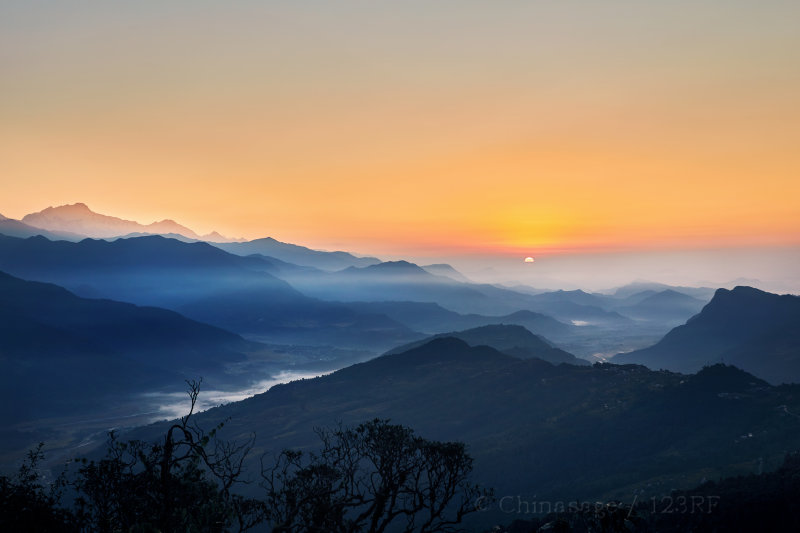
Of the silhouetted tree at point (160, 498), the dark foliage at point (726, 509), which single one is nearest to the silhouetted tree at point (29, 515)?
the silhouetted tree at point (160, 498)

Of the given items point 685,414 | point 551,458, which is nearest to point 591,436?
point 551,458

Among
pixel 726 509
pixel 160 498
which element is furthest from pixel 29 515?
pixel 726 509

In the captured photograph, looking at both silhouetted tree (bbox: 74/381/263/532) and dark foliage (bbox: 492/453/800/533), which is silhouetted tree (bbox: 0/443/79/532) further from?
dark foliage (bbox: 492/453/800/533)

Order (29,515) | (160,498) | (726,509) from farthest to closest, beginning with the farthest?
(726,509) < (160,498) < (29,515)

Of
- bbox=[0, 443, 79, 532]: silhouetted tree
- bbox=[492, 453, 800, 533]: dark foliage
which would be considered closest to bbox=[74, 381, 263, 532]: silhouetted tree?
bbox=[0, 443, 79, 532]: silhouetted tree

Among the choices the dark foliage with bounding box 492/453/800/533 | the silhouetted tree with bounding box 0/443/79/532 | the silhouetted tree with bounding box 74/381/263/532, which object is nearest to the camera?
the silhouetted tree with bounding box 74/381/263/532

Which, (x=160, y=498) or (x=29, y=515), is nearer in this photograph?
(x=29, y=515)

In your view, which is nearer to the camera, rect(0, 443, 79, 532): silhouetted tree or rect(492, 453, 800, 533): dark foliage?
rect(0, 443, 79, 532): silhouetted tree

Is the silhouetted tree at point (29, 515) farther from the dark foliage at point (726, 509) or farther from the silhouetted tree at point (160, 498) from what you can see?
the dark foliage at point (726, 509)

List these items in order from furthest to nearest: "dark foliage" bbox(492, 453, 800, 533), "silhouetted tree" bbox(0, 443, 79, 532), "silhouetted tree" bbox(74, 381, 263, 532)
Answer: "dark foliage" bbox(492, 453, 800, 533), "silhouetted tree" bbox(0, 443, 79, 532), "silhouetted tree" bbox(74, 381, 263, 532)

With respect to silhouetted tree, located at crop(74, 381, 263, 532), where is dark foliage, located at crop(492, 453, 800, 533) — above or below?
below

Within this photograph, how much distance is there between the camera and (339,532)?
30.7m

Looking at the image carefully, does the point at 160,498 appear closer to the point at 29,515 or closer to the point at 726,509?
the point at 29,515

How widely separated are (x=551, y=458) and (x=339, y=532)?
150 meters
